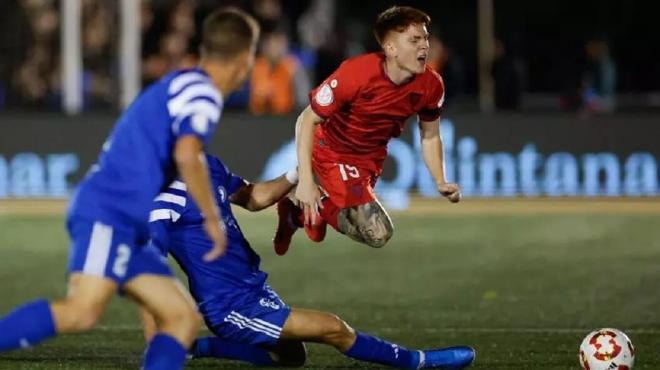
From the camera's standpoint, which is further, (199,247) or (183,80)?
(199,247)

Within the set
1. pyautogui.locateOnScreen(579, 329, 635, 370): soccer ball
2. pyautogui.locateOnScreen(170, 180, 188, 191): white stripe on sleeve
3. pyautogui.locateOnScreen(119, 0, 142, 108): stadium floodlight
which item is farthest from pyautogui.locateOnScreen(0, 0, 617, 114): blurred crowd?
pyautogui.locateOnScreen(579, 329, 635, 370): soccer ball

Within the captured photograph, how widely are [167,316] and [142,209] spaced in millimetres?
468

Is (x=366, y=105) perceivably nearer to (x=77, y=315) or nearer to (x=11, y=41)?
(x=77, y=315)

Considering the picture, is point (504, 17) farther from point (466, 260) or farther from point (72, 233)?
point (72, 233)

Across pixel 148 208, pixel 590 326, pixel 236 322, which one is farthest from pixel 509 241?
pixel 148 208

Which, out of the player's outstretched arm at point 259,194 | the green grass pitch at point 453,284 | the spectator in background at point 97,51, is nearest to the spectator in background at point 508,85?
the green grass pitch at point 453,284

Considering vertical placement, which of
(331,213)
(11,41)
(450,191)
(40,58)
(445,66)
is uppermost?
(11,41)

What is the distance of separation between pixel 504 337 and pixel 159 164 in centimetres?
377

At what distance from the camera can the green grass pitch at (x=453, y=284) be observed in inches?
366

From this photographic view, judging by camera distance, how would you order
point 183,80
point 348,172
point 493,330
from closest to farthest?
point 183,80, point 348,172, point 493,330

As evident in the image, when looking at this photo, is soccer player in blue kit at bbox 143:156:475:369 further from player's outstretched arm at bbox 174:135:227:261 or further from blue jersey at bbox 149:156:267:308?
player's outstretched arm at bbox 174:135:227:261

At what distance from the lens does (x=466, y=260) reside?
46.4 ft

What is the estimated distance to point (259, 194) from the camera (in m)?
8.59

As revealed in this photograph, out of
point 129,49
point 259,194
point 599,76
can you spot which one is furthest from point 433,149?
point 599,76
